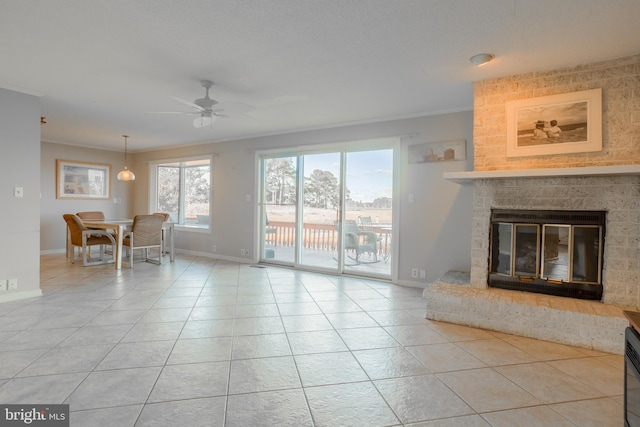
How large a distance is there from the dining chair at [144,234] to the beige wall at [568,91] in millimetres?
5192

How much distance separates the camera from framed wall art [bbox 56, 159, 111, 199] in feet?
22.0

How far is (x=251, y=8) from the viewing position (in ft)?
6.66

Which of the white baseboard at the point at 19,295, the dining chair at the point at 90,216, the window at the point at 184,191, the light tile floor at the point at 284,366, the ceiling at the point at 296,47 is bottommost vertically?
the light tile floor at the point at 284,366

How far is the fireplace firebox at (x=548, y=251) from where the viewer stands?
9.20 feet

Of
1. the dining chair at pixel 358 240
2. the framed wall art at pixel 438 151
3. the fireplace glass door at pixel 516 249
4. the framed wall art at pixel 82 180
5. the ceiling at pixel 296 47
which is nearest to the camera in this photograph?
the ceiling at pixel 296 47

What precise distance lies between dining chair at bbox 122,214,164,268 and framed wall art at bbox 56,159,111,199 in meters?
2.46

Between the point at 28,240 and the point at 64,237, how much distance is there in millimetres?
3919

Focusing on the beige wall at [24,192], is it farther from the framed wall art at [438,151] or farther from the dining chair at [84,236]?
the framed wall art at [438,151]

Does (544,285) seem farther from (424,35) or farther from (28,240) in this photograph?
(28,240)

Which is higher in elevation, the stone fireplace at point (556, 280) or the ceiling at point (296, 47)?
the ceiling at point (296, 47)

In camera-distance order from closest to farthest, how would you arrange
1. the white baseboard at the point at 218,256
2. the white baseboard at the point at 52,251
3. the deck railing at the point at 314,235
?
1. the deck railing at the point at 314,235
2. the white baseboard at the point at 218,256
3. the white baseboard at the point at 52,251

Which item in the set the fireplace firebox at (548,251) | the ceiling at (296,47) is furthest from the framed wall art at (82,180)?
the fireplace firebox at (548,251)

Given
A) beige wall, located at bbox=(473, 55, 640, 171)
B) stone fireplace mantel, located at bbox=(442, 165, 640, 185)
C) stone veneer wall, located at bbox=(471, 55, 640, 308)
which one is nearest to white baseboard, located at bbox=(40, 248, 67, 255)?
stone fireplace mantel, located at bbox=(442, 165, 640, 185)

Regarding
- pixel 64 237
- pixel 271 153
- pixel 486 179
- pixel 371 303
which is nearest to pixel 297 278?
pixel 371 303
